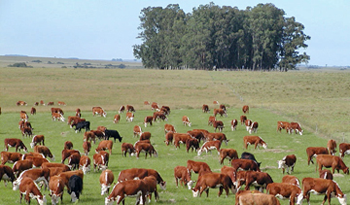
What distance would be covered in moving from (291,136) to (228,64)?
87890mm

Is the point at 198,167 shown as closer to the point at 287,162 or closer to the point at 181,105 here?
the point at 287,162

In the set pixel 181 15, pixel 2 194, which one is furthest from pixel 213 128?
pixel 181 15

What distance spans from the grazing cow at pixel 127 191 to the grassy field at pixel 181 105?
995mm

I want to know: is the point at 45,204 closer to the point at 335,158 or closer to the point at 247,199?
the point at 247,199

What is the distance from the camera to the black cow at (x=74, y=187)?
15875mm

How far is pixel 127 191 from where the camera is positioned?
15070 millimetres

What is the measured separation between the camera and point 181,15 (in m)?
128

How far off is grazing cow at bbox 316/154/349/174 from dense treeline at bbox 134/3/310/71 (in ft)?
297

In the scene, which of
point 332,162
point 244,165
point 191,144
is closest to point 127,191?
point 244,165

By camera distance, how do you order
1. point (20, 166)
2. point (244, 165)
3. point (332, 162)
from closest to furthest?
point (20, 166), point (244, 165), point (332, 162)

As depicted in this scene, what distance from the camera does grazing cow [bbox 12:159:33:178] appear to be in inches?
747

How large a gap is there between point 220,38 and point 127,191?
3861 inches

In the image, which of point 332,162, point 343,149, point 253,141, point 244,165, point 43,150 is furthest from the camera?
point 253,141

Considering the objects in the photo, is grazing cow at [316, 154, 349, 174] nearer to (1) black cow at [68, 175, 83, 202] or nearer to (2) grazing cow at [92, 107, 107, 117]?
(1) black cow at [68, 175, 83, 202]
